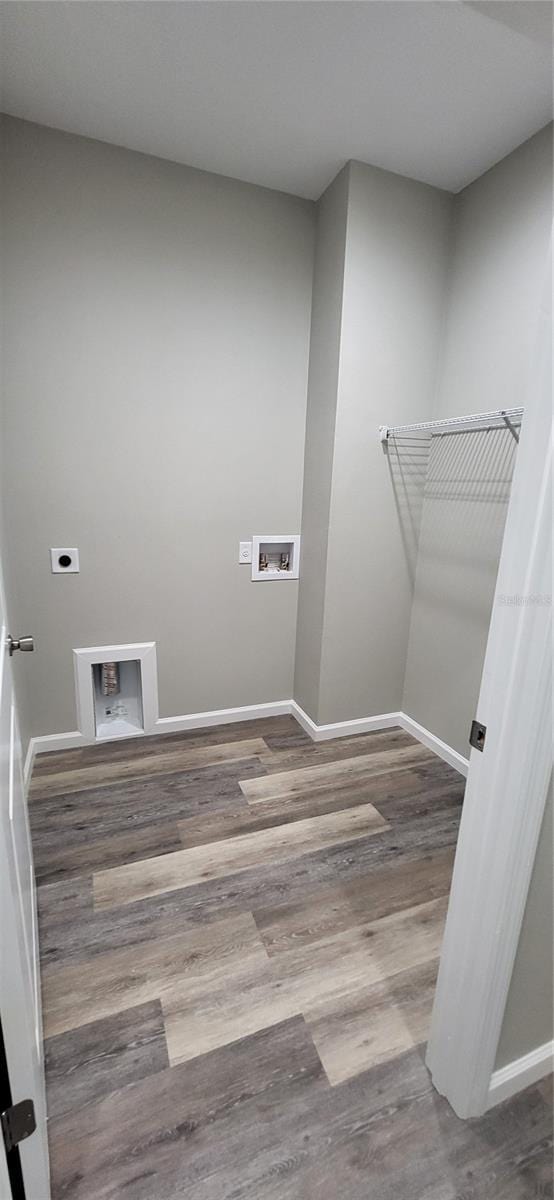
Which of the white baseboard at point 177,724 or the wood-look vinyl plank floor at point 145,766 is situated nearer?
the wood-look vinyl plank floor at point 145,766

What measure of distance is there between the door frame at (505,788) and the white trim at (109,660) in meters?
1.78

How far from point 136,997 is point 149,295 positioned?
252cm

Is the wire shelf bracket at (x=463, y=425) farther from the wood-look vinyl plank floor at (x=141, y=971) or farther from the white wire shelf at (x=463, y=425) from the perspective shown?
the wood-look vinyl plank floor at (x=141, y=971)

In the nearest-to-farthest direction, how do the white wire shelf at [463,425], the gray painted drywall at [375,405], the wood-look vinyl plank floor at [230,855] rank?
the wood-look vinyl plank floor at [230,855] → the white wire shelf at [463,425] → the gray painted drywall at [375,405]

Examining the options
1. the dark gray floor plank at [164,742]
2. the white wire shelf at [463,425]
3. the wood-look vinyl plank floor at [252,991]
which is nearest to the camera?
the wood-look vinyl plank floor at [252,991]

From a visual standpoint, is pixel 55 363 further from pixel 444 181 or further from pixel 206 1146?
pixel 206 1146

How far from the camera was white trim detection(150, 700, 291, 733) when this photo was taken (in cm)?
256

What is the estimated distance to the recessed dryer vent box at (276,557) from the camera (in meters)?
2.52

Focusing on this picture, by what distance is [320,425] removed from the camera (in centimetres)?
230

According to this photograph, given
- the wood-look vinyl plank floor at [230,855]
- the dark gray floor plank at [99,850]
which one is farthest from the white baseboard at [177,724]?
the wood-look vinyl plank floor at [230,855]

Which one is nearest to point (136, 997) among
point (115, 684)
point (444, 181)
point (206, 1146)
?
point (206, 1146)

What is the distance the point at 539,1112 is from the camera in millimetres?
1045

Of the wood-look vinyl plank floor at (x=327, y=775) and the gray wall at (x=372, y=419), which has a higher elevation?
the gray wall at (x=372, y=419)

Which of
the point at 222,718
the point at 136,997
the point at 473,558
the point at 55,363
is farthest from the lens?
the point at 222,718
